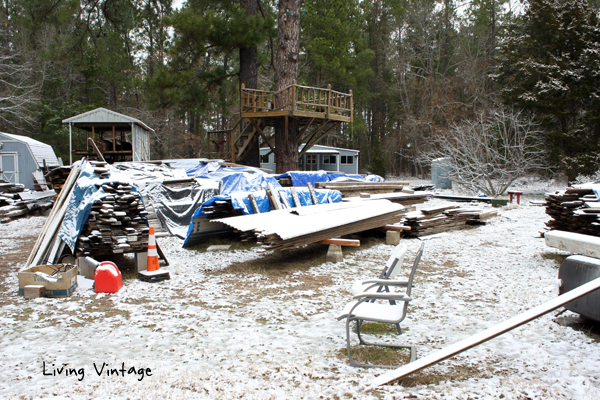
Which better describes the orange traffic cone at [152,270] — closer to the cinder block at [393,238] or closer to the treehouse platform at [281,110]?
the cinder block at [393,238]

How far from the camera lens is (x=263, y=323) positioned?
14.9 feet

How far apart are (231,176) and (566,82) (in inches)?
648

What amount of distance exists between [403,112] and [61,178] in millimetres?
31753

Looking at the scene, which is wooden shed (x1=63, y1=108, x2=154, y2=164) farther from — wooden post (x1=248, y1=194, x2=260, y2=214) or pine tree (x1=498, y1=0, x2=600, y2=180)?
pine tree (x1=498, y1=0, x2=600, y2=180)

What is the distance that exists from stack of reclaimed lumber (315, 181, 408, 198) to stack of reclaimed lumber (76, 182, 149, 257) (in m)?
6.83

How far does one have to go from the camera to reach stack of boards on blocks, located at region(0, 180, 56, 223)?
509 inches

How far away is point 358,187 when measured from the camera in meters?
12.6

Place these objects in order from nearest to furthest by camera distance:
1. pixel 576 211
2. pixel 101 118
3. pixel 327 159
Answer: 1. pixel 576 211
2. pixel 101 118
3. pixel 327 159

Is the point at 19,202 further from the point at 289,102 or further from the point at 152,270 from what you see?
the point at 152,270

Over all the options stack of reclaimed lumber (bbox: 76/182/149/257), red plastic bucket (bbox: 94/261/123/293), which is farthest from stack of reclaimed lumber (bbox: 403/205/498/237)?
red plastic bucket (bbox: 94/261/123/293)

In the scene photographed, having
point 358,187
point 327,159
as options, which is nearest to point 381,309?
point 358,187

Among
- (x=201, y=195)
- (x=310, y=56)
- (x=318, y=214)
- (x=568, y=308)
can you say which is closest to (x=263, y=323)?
(x=568, y=308)

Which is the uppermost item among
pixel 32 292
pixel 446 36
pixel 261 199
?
pixel 446 36

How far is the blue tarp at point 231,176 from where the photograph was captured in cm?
1180
